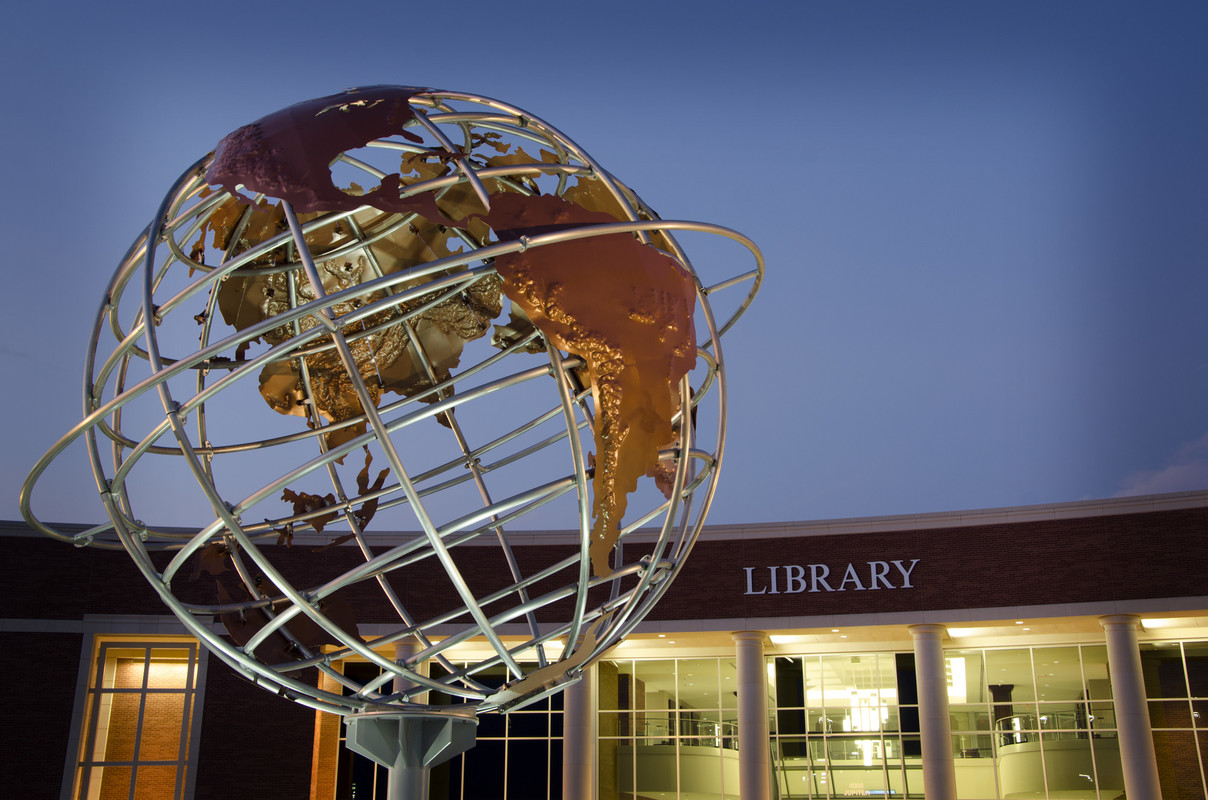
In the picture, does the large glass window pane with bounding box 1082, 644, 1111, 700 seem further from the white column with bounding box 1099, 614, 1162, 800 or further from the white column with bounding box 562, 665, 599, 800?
the white column with bounding box 562, 665, 599, 800

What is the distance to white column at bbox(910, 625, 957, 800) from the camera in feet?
70.4

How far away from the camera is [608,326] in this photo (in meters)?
5.13

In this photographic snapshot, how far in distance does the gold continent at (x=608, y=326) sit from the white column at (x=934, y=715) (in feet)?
61.5

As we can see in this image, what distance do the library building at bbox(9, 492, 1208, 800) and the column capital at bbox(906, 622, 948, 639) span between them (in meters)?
0.04

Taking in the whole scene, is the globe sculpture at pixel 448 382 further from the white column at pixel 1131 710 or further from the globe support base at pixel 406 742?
the white column at pixel 1131 710

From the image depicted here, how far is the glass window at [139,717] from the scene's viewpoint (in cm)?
2412

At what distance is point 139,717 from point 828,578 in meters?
15.4

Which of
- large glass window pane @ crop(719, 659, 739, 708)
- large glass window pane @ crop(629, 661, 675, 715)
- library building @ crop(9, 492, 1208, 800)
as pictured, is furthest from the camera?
large glass window pane @ crop(629, 661, 675, 715)

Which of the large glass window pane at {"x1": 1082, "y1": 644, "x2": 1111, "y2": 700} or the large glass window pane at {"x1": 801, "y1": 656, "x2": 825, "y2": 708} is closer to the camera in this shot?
the large glass window pane at {"x1": 1082, "y1": 644, "x2": 1111, "y2": 700}

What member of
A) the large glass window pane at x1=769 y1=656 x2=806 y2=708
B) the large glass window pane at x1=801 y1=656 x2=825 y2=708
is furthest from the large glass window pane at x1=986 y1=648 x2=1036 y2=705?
the large glass window pane at x1=769 y1=656 x2=806 y2=708

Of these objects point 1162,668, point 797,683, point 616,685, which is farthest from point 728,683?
point 1162,668

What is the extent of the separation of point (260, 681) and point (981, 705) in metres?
22.2

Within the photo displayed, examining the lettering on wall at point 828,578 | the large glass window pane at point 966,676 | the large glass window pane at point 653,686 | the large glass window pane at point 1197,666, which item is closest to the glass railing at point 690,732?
the large glass window pane at point 653,686

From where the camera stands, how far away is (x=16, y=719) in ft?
76.7
